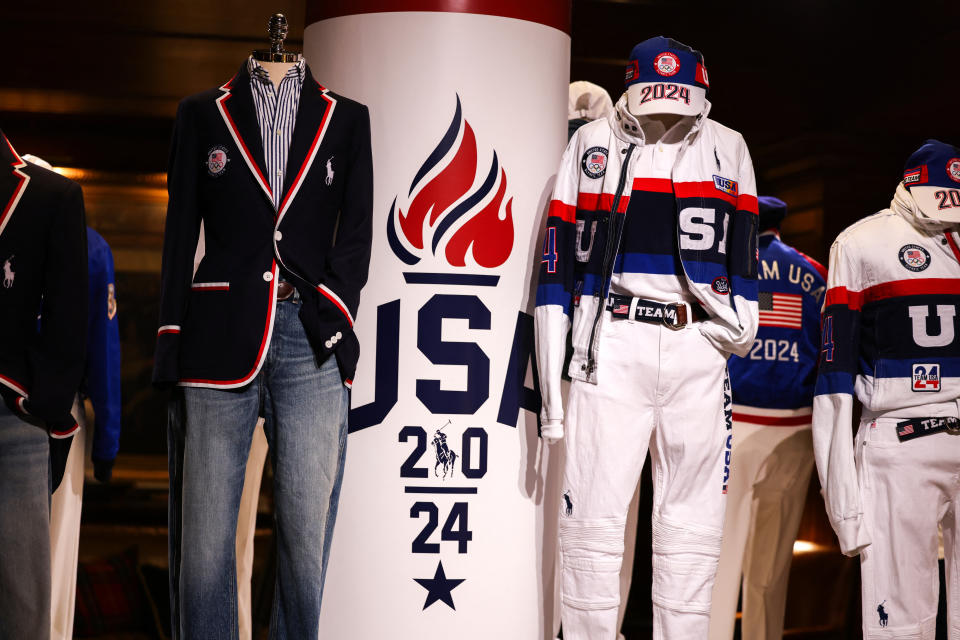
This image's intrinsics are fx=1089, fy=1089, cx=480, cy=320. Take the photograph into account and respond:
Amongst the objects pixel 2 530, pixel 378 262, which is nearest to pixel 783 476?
pixel 378 262

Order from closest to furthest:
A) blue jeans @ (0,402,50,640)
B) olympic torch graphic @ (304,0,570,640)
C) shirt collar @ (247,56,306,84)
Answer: blue jeans @ (0,402,50,640) → shirt collar @ (247,56,306,84) → olympic torch graphic @ (304,0,570,640)

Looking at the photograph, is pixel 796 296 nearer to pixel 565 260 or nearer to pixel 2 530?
pixel 565 260

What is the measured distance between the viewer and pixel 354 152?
8.74 feet

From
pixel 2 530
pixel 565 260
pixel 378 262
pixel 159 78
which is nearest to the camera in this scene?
pixel 2 530

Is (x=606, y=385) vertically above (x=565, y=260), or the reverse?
(x=565, y=260)

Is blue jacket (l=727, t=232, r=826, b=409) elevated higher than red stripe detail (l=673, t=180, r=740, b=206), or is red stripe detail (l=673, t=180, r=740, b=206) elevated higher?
red stripe detail (l=673, t=180, r=740, b=206)

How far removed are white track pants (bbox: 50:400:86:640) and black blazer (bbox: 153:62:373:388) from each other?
4.42ft

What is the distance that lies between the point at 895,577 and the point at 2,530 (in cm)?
236

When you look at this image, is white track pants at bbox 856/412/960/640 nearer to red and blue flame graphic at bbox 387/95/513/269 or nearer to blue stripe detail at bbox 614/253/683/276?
blue stripe detail at bbox 614/253/683/276

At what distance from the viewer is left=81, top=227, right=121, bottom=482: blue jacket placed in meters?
3.59

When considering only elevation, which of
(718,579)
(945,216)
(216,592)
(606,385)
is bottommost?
(718,579)

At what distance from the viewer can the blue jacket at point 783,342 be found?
3.96 meters

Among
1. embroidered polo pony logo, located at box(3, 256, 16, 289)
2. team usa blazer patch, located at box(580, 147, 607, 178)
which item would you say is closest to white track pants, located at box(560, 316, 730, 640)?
team usa blazer patch, located at box(580, 147, 607, 178)

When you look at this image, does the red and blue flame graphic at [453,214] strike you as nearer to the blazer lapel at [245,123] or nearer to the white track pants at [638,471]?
the white track pants at [638,471]
